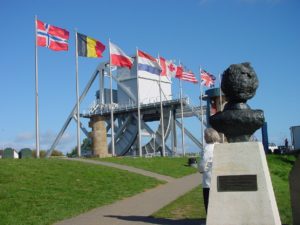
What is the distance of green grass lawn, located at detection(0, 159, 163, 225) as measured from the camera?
38.2 feet

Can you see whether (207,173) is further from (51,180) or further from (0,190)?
(51,180)

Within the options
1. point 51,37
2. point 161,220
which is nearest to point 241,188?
point 161,220

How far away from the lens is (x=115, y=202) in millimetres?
14227

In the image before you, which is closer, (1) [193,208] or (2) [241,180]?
(2) [241,180]

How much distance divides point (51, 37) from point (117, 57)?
838 cm

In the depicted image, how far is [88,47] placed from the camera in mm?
36219

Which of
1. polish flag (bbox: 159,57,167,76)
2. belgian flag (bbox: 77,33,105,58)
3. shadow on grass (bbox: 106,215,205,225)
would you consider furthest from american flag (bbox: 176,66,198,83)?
shadow on grass (bbox: 106,215,205,225)

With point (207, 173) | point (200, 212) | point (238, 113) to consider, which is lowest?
point (200, 212)

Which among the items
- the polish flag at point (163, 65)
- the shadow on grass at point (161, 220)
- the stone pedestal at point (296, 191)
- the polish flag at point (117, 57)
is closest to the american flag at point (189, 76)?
the polish flag at point (163, 65)

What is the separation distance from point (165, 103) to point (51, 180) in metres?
46.4

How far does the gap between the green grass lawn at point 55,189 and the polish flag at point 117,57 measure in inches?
670

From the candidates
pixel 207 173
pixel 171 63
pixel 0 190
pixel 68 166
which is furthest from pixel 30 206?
pixel 171 63

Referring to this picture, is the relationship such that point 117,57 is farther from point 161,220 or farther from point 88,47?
point 161,220

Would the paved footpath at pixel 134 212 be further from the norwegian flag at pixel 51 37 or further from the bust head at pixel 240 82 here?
the norwegian flag at pixel 51 37
